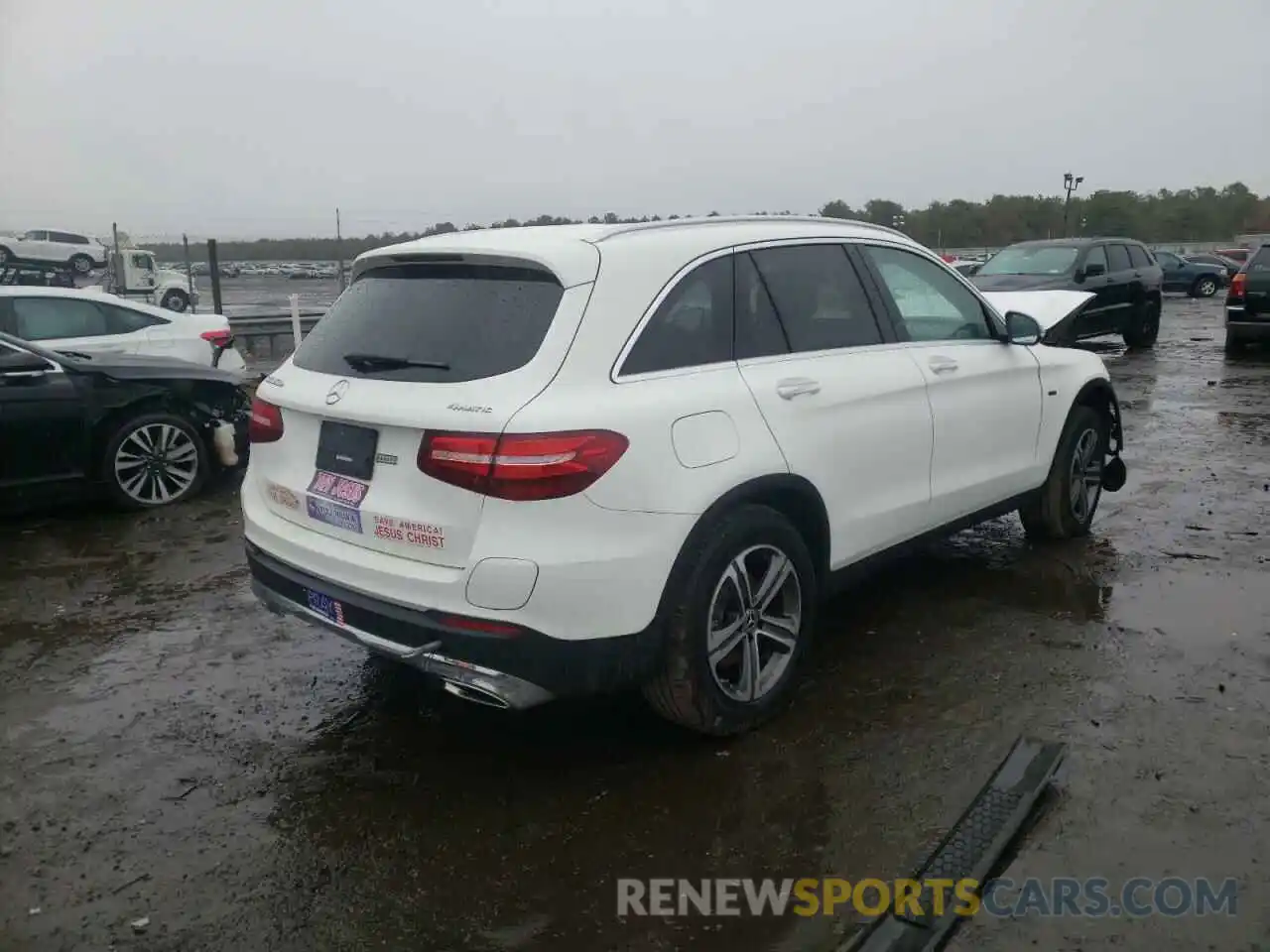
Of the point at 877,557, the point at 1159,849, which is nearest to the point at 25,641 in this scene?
the point at 877,557

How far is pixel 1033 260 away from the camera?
14922 millimetres

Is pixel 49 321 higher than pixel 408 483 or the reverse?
higher

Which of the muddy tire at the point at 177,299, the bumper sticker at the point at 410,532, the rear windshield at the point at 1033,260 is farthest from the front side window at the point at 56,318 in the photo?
the muddy tire at the point at 177,299

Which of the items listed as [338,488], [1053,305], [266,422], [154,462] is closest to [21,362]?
[154,462]

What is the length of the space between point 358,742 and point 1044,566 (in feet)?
11.9

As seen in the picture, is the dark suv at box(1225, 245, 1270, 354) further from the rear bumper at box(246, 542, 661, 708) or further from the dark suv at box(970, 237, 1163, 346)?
the rear bumper at box(246, 542, 661, 708)

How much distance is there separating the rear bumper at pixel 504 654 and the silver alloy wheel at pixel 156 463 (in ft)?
14.3

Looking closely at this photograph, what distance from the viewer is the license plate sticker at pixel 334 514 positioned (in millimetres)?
3335

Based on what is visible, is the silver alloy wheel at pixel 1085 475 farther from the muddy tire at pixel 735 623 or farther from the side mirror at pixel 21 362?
the side mirror at pixel 21 362

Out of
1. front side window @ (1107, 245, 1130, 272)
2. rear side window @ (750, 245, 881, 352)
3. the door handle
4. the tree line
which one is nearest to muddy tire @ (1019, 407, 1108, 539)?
rear side window @ (750, 245, 881, 352)

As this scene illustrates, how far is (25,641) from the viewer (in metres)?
4.71

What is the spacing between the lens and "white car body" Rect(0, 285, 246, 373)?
8.69 meters

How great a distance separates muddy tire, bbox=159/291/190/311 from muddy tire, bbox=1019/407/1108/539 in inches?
994

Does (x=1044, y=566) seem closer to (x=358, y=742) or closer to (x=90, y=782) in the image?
(x=358, y=742)
